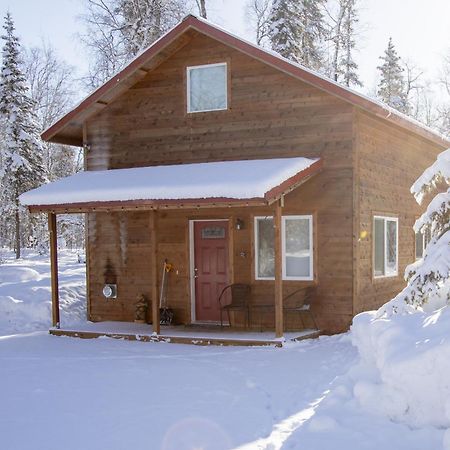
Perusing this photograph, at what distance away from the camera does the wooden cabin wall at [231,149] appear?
38.1ft

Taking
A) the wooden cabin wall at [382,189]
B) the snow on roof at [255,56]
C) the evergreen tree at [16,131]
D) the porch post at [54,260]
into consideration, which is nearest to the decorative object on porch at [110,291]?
the porch post at [54,260]

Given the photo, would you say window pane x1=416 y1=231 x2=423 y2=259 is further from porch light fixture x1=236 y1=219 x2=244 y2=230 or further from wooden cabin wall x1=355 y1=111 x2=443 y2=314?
porch light fixture x1=236 y1=219 x2=244 y2=230

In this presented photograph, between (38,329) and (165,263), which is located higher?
(165,263)

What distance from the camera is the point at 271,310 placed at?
12055mm

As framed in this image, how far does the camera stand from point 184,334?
37.2 feet

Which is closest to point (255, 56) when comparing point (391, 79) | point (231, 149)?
point (231, 149)

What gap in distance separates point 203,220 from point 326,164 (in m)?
2.81

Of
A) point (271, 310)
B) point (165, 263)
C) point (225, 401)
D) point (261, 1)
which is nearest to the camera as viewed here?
point (225, 401)

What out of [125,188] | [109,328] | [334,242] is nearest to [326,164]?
[334,242]

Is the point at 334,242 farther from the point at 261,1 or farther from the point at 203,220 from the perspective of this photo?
the point at 261,1

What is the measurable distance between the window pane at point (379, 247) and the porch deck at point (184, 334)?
218 cm

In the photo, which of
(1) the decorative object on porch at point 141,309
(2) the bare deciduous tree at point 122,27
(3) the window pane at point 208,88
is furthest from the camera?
(2) the bare deciduous tree at point 122,27

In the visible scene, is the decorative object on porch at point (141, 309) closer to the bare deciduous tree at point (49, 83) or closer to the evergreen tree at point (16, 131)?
the evergreen tree at point (16, 131)

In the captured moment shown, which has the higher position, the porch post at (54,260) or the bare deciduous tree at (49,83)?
the bare deciduous tree at (49,83)
